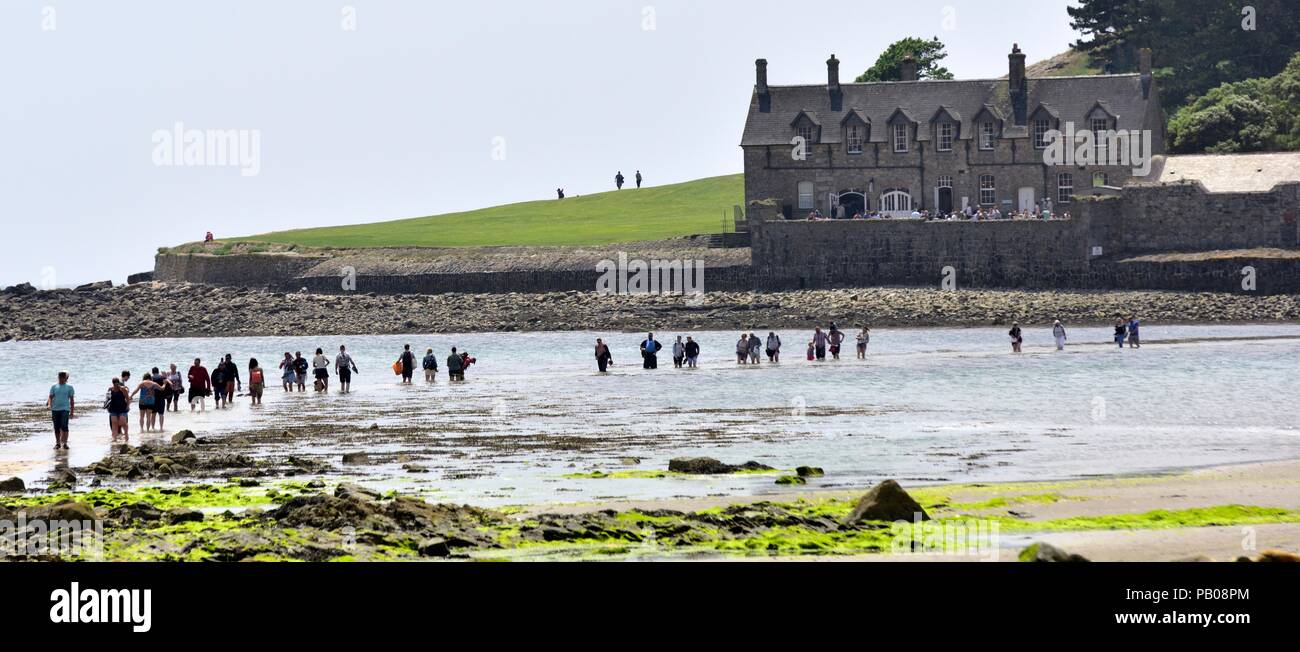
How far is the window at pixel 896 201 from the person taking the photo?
85.0 metres

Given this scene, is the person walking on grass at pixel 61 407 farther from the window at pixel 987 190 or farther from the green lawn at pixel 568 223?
the green lawn at pixel 568 223

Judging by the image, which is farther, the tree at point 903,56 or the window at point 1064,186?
the tree at point 903,56

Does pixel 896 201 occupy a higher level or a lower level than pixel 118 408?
higher

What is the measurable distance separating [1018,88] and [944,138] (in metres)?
4.49

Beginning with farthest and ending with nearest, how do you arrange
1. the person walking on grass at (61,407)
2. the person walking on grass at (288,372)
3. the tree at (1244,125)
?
1. the tree at (1244,125)
2. the person walking on grass at (288,372)
3. the person walking on grass at (61,407)

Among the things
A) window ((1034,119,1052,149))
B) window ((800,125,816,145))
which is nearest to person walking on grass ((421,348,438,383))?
window ((800,125,816,145))

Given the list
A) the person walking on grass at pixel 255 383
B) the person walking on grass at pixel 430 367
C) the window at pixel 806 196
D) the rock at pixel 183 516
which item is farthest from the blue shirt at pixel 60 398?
the window at pixel 806 196

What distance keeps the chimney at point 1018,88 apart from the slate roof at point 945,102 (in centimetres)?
24

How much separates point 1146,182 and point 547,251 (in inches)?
1204

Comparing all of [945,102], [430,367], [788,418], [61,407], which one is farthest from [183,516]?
[945,102]

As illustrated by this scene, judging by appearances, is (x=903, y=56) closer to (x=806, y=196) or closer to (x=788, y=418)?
(x=806, y=196)

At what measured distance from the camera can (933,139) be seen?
276 ft

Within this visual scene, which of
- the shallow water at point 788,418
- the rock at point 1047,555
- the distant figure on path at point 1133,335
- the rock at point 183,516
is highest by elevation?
the distant figure on path at point 1133,335
